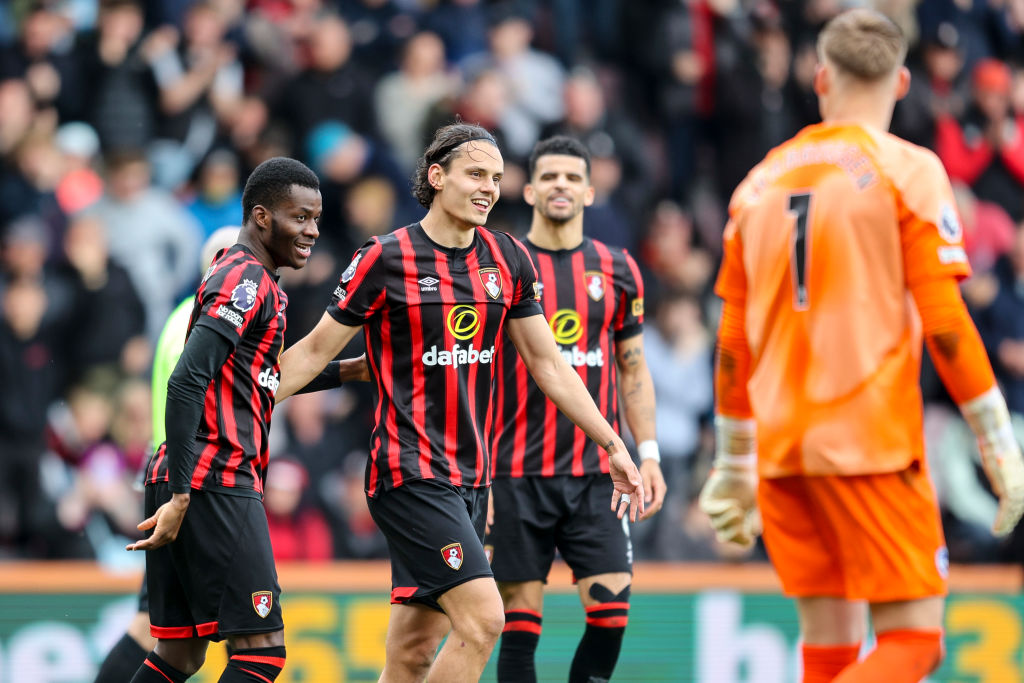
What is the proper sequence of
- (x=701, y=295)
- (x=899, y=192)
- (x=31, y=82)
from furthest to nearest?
(x=701, y=295), (x=31, y=82), (x=899, y=192)

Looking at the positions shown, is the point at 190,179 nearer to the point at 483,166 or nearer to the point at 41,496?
the point at 41,496

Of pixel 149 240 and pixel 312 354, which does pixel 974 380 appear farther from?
pixel 149 240

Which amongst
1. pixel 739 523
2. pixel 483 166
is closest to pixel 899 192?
pixel 739 523

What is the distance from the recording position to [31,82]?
11633 mm

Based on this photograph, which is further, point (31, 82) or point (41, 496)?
point (31, 82)

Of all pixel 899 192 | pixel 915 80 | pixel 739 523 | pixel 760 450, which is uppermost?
pixel 915 80

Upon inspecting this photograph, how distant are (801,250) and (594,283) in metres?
2.60

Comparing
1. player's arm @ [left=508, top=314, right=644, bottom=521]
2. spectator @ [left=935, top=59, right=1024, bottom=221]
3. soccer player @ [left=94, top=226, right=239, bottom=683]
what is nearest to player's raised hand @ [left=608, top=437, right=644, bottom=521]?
player's arm @ [left=508, top=314, right=644, bottom=521]

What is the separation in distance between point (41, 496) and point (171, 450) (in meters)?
5.37

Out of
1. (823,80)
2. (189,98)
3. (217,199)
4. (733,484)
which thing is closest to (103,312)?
(217,199)

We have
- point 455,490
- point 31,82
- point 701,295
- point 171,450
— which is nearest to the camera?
point 171,450

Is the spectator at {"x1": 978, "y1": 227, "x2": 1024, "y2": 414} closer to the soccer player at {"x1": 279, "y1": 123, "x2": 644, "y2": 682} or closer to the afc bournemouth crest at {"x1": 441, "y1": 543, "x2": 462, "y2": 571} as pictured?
the soccer player at {"x1": 279, "y1": 123, "x2": 644, "y2": 682}

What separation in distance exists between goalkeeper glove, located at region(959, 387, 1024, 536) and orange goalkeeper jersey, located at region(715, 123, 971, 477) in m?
0.22

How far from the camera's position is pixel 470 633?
5.53 m
